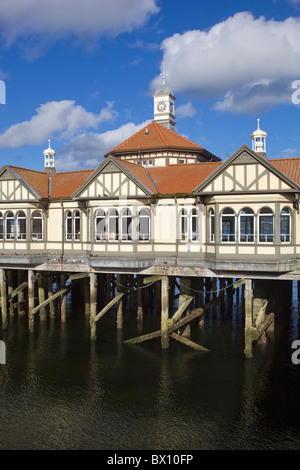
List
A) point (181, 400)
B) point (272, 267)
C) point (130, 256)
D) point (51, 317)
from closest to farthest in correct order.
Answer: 1. point (181, 400)
2. point (272, 267)
3. point (130, 256)
4. point (51, 317)

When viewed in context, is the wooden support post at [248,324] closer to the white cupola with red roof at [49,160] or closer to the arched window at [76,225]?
the arched window at [76,225]

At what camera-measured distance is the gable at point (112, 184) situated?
76.4 feet

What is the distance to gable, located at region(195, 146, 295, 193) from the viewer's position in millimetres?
20266

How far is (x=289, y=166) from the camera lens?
2348 centimetres

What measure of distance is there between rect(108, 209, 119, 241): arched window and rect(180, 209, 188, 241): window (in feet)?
11.8

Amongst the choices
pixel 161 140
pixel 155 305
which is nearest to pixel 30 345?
pixel 155 305

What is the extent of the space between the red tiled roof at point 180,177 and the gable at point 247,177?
9.63ft

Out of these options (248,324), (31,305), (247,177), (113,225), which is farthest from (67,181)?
(248,324)

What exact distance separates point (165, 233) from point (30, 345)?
980 cm

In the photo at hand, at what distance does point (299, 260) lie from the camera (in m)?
20.7

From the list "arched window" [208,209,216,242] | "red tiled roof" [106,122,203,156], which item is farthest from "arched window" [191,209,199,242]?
"red tiled roof" [106,122,203,156]

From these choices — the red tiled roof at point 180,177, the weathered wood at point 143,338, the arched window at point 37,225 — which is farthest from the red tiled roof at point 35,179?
the weathered wood at point 143,338

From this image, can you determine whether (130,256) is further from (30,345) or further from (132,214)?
(30,345)

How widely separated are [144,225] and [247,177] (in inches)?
252
